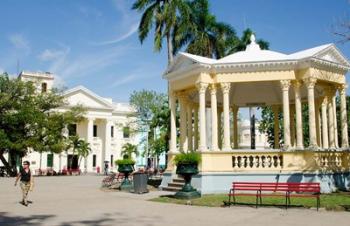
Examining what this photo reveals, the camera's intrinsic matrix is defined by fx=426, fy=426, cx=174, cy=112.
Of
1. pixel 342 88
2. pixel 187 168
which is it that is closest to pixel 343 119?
pixel 342 88

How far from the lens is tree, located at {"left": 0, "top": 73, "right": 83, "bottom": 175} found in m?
43.2

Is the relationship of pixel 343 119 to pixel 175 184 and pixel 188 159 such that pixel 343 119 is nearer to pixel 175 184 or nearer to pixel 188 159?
pixel 188 159

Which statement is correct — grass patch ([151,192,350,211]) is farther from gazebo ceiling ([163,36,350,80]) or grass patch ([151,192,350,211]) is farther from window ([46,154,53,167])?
window ([46,154,53,167])

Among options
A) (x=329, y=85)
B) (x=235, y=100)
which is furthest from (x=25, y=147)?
(x=329, y=85)

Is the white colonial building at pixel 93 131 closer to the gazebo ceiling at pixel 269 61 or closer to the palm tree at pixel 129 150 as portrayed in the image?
the palm tree at pixel 129 150

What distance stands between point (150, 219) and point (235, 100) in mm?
15681

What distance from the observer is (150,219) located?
11.0m

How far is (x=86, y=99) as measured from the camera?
69125 millimetres

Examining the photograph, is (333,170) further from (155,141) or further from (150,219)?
(155,141)

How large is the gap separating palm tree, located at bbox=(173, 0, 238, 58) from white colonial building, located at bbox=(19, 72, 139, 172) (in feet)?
115

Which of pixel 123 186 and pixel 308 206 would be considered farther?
pixel 123 186

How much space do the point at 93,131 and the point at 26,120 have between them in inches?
1181

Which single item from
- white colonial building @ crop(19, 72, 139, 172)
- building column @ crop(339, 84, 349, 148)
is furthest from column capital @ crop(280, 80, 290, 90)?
white colonial building @ crop(19, 72, 139, 172)

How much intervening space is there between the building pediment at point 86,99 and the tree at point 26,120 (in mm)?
19714
